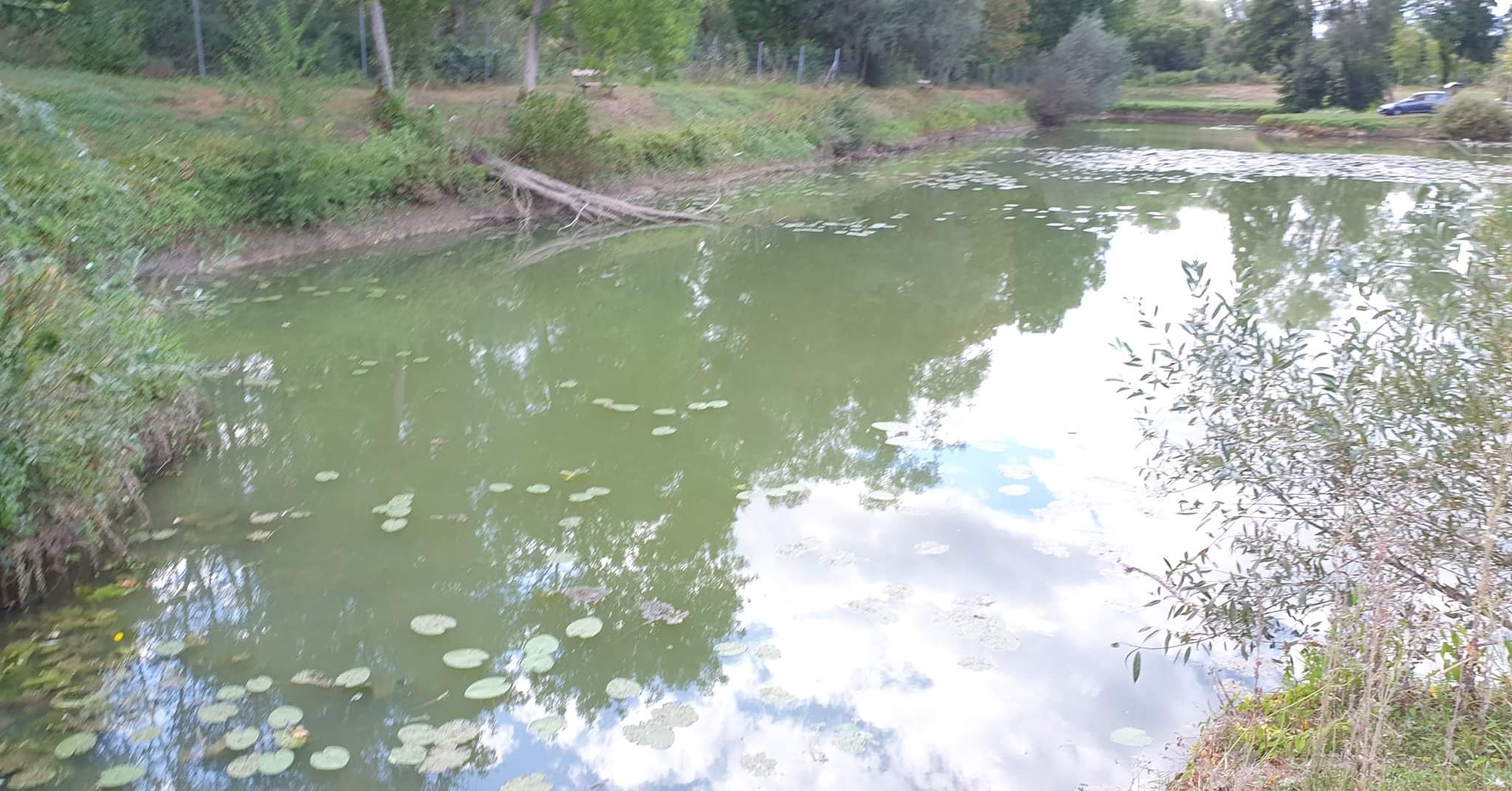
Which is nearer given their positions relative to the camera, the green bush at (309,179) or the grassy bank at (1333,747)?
the grassy bank at (1333,747)

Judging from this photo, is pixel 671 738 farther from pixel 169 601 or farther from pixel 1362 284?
pixel 1362 284

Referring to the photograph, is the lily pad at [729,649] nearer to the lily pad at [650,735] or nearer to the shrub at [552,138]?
the lily pad at [650,735]

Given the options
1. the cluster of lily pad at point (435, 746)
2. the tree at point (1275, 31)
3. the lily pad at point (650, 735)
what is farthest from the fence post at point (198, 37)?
the tree at point (1275, 31)

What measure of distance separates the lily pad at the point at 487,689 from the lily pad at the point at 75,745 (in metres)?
1.36

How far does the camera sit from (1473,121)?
30.9m

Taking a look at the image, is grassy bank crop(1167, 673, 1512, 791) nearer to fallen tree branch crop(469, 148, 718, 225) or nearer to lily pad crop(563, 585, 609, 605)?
lily pad crop(563, 585, 609, 605)

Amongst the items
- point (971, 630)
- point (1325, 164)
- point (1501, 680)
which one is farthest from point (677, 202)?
point (1325, 164)

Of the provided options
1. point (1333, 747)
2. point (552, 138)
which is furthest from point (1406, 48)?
point (1333, 747)

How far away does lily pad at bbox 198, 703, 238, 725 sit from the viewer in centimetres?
411

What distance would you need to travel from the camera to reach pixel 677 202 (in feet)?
60.0

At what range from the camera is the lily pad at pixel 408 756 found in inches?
154

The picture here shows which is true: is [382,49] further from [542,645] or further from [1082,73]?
[1082,73]

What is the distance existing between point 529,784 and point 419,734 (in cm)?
52

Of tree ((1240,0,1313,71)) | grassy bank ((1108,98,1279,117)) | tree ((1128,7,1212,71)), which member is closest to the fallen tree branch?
grassy bank ((1108,98,1279,117))
